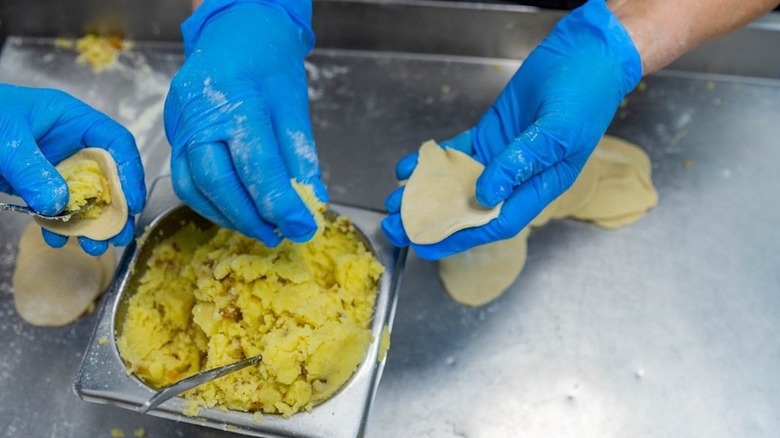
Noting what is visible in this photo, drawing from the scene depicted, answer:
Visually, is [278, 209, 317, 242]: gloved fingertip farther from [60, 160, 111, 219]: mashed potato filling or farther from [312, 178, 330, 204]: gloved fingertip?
[60, 160, 111, 219]: mashed potato filling

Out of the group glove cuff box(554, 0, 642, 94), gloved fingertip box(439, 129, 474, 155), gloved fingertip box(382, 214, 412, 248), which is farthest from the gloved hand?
glove cuff box(554, 0, 642, 94)

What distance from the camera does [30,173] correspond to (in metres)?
1.52

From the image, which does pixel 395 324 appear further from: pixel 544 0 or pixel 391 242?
pixel 544 0

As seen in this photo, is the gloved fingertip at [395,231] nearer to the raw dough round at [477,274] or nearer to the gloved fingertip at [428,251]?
the gloved fingertip at [428,251]

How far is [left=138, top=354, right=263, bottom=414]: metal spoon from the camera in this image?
55.4 inches

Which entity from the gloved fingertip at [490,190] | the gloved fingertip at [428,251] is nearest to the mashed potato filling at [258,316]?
the gloved fingertip at [428,251]

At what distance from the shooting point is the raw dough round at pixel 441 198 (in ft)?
5.62

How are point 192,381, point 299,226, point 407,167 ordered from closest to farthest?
point 192,381
point 299,226
point 407,167

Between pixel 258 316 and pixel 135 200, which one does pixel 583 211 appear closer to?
pixel 258 316

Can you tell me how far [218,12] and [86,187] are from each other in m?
0.64

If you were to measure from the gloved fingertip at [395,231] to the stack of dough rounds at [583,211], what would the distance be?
320 millimetres

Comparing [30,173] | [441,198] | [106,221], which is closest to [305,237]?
[441,198]

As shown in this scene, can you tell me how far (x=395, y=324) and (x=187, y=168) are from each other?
0.85 meters

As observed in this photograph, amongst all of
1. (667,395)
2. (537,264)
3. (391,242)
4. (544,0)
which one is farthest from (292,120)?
(667,395)
